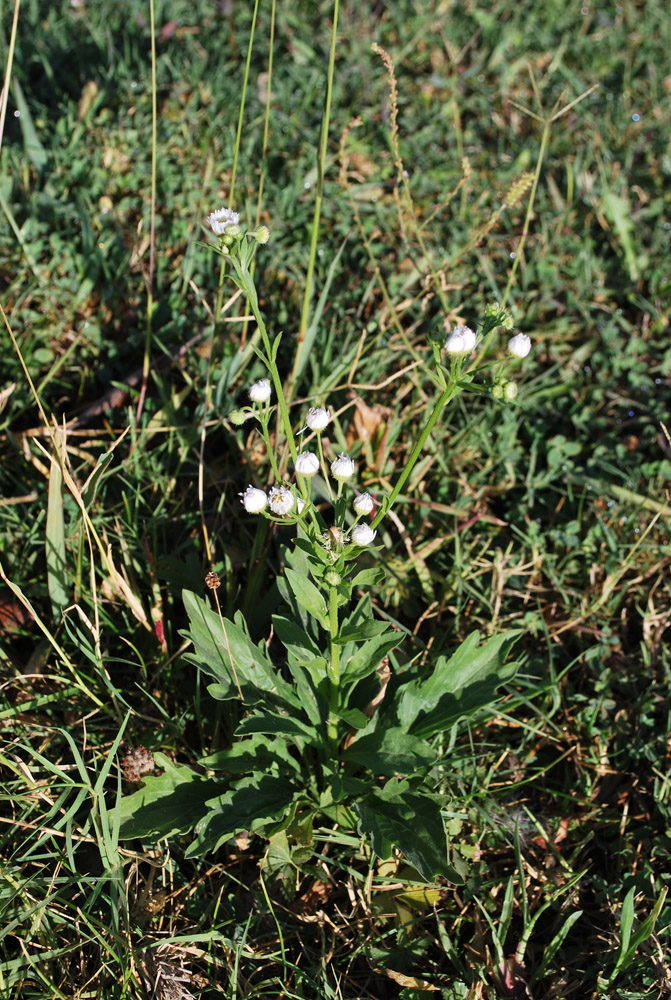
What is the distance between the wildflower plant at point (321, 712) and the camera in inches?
70.8

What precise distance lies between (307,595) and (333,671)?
0.20 metres

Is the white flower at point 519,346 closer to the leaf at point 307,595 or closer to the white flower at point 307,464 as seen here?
the white flower at point 307,464

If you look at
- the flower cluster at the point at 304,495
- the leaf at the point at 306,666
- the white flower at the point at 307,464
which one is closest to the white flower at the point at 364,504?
the flower cluster at the point at 304,495

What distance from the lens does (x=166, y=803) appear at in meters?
2.02

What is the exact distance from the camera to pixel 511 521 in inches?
110

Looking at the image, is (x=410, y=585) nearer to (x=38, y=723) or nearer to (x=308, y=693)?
(x=308, y=693)

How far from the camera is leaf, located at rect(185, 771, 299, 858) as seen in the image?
1908mm

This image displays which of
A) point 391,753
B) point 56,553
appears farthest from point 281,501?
point 56,553

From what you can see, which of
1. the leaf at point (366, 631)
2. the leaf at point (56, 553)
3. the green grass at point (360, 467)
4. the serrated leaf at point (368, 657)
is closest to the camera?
the leaf at point (366, 631)

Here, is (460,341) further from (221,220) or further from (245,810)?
(245,810)

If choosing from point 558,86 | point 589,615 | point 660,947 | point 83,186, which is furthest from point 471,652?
point 558,86

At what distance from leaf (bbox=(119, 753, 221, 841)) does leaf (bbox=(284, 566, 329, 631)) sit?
55 cm

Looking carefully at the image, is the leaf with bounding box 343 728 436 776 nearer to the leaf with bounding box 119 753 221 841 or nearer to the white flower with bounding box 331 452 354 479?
the leaf with bounding box 119 753 221 841

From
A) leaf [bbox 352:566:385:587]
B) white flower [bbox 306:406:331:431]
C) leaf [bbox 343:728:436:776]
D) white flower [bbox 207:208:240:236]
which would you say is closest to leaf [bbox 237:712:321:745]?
leaf [bbox 343:728:436:776]
